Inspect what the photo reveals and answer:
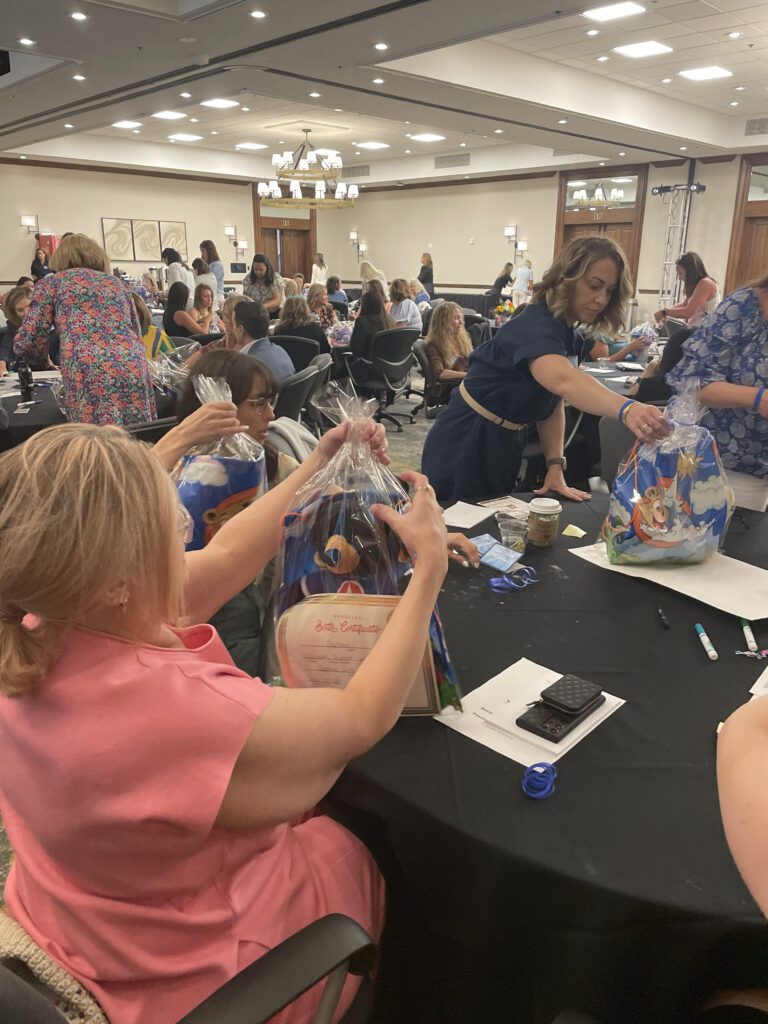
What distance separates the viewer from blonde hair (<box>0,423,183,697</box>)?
0.72 metres

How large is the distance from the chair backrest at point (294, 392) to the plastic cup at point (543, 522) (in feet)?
6.92

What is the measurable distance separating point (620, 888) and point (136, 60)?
7.77 meters

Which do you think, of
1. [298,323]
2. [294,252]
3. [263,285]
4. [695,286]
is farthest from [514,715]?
[294,252]

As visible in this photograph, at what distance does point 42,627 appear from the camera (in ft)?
2.45

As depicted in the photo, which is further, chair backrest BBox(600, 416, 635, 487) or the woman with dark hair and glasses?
the woman with dark hair and glasses

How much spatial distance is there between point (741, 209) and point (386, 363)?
7.93m

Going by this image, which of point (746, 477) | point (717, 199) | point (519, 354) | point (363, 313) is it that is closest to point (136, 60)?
point (363, 313)

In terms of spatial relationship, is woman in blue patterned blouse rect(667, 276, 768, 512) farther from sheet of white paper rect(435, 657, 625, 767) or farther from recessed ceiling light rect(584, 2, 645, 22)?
recessed ceiling light rect(584, 2, 645, 22)

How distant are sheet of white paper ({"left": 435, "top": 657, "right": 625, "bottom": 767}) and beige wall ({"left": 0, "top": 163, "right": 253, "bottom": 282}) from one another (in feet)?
49.9

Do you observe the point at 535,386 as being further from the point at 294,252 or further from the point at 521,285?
the point at 294,252

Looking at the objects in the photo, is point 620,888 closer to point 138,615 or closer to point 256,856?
point 256,856

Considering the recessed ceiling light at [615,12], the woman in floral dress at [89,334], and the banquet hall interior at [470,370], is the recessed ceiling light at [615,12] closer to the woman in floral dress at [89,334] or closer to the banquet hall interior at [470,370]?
the banquet hall interior at [470,370]

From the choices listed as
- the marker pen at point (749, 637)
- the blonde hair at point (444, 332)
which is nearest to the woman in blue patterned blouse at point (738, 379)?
the marker pen at point (749, 637)

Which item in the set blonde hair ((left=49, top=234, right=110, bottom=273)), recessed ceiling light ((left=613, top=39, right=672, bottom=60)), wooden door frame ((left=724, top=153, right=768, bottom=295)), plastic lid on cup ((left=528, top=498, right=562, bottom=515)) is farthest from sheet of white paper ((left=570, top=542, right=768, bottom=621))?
wooden door frame ((left=724, top=153, right=768, bottom=295))
